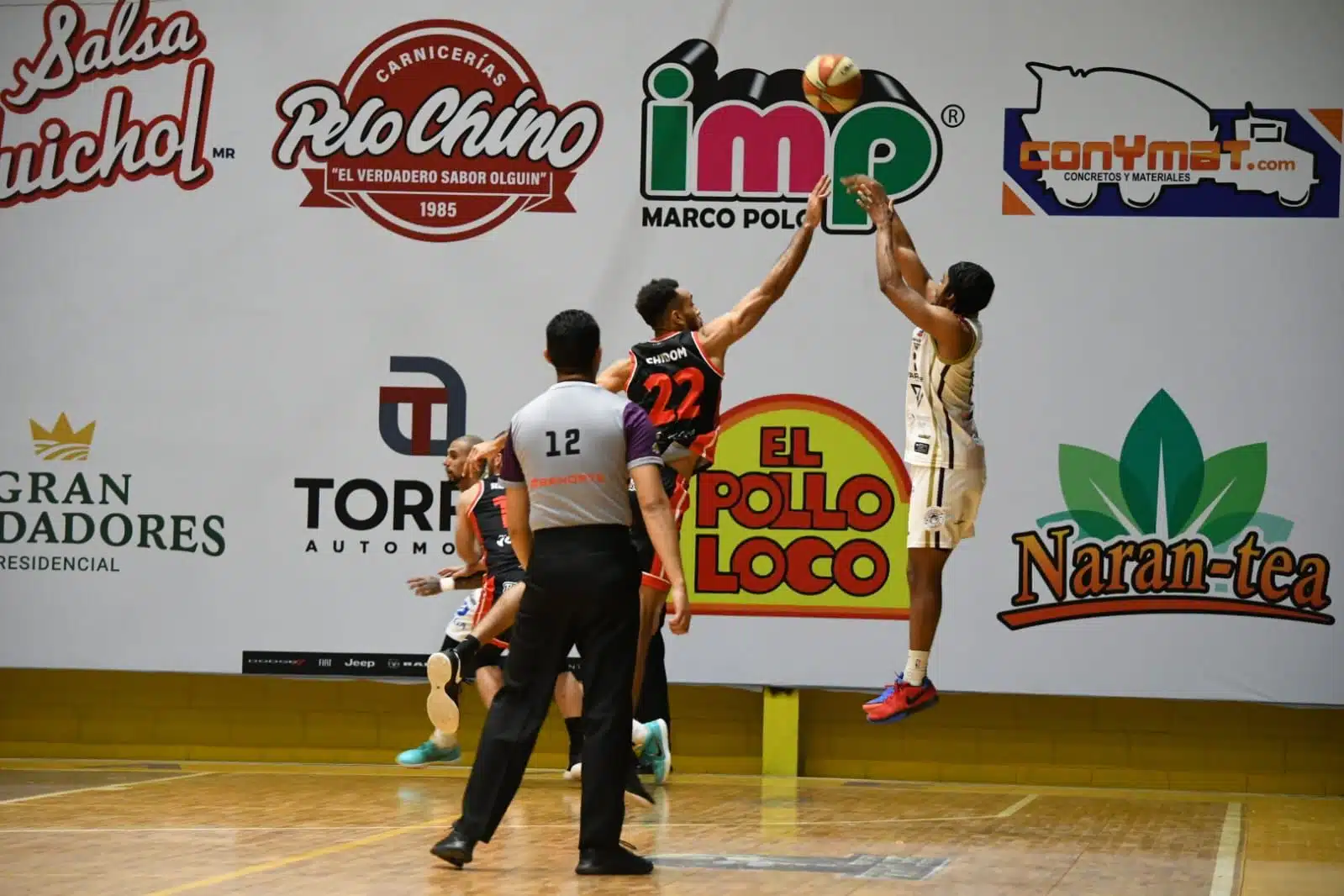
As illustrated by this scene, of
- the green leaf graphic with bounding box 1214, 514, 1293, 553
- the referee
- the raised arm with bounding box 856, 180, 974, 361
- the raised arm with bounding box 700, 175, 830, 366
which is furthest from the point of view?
the green leaf graphic with bounding box 1214, 514, 1293, 553

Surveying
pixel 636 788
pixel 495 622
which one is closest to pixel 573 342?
pixel 636 788

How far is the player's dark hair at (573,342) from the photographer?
633cm

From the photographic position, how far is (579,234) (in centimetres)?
1064

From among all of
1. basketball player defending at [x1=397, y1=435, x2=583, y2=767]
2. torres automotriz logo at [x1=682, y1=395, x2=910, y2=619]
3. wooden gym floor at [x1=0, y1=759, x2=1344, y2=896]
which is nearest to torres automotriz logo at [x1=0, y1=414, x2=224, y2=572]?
wooden gym floor at [x1=0, y1=759, x2=1344, y2=896]

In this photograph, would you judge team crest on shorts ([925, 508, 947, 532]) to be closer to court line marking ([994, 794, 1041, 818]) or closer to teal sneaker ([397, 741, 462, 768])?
court line marking ([994, 794, 1041, 818])

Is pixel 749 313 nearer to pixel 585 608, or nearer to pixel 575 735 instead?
→ pixel 575 735

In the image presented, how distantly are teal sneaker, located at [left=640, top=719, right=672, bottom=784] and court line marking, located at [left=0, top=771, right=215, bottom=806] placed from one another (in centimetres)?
251

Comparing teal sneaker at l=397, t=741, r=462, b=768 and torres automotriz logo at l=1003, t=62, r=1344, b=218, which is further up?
torres automotriz logo at l=1003, t=62, r=1344, b=218

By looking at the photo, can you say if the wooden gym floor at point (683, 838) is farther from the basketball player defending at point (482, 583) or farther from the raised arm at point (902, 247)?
the raised arm at point (902, 247)

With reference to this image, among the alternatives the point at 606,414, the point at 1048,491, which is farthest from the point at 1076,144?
the point at 606,414

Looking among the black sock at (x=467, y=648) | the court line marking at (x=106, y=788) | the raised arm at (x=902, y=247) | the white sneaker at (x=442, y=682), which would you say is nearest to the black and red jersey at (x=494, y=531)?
the black sock at (x=467, y=648)

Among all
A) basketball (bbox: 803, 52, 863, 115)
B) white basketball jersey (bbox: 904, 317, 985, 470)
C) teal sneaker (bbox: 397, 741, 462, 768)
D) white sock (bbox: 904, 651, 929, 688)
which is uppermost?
basketball (bbox: 803, 52, 863, 115)

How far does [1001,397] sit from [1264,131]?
6.85 feet

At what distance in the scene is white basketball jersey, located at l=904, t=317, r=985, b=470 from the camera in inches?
310
